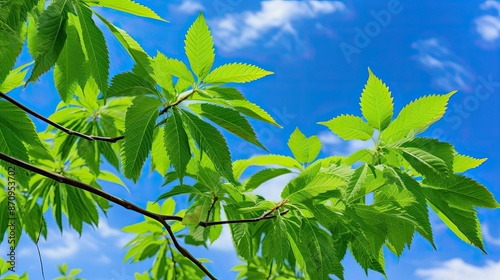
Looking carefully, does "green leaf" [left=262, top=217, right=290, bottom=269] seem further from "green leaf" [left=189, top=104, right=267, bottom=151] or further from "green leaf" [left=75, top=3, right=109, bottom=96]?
"green leaf" [left=75, top=3, right=109, bottom=96]

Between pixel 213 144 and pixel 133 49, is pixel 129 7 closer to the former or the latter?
pixel 133 49

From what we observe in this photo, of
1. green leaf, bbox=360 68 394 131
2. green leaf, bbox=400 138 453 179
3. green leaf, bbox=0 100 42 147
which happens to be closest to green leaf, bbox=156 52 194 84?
green leaf, bbox=0 100 42 147

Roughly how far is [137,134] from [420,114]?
722 millimetres

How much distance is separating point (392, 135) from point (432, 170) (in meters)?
0.17

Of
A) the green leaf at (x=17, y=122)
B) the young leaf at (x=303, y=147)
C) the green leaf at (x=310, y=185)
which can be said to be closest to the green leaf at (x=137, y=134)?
the green leaf at (x=17, y=122)

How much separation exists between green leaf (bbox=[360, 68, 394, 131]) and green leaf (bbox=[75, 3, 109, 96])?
0.67 meters

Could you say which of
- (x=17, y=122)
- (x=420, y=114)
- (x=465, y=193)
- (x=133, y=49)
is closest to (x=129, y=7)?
(x=133, y=49)

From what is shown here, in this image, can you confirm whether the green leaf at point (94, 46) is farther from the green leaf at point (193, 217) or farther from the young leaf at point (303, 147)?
the young leaf at point (303, 147)

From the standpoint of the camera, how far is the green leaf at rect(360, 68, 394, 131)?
1.33 meters

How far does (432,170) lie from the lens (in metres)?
1.23

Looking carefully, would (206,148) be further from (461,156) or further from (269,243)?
(461,156)

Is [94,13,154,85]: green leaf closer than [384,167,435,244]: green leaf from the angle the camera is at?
Yes

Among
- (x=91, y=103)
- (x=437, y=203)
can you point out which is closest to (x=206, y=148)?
(x=437, y=203)

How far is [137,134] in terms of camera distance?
1.16m
